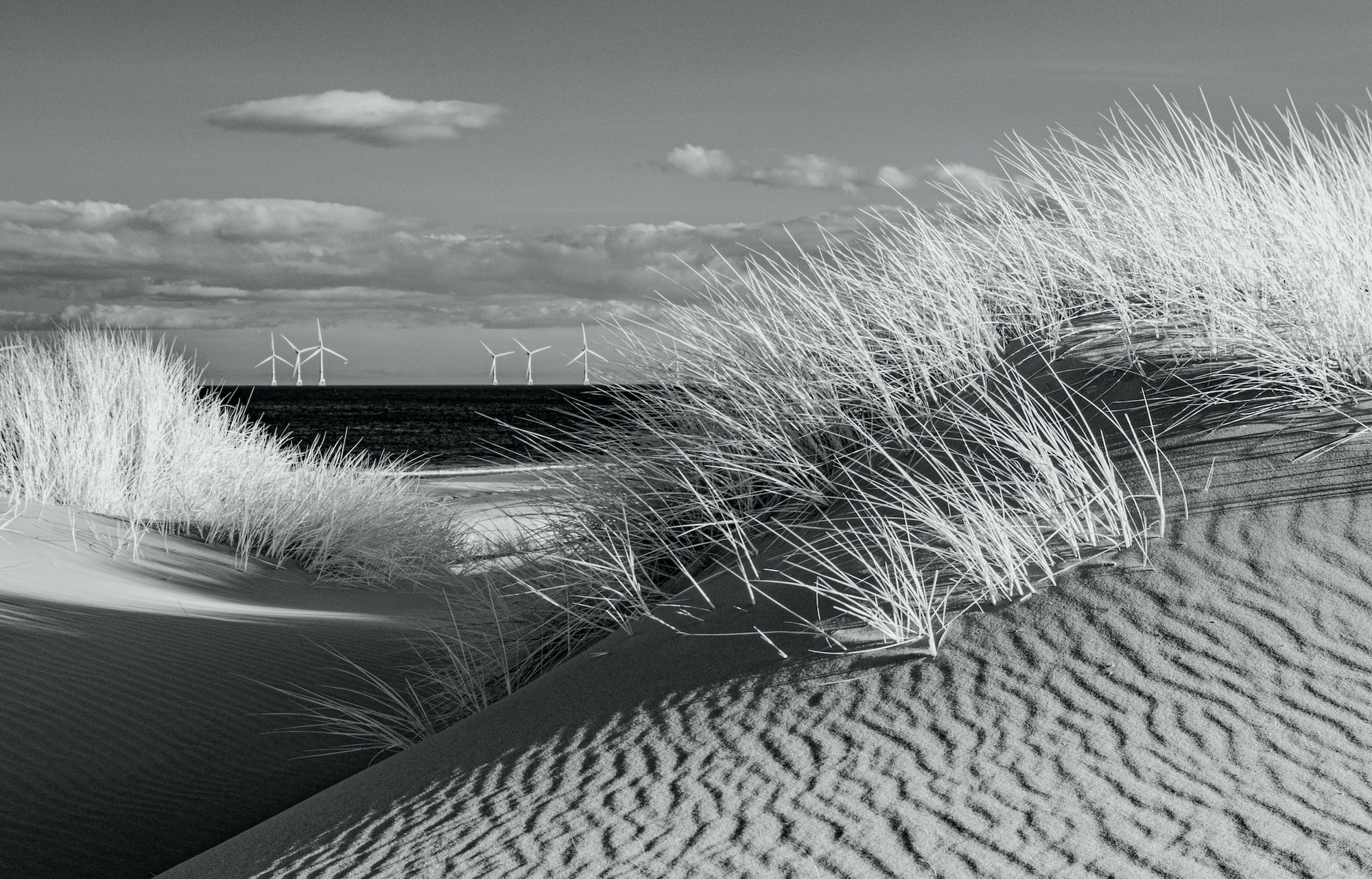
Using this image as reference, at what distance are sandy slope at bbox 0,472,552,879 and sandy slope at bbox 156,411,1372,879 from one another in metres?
0.90

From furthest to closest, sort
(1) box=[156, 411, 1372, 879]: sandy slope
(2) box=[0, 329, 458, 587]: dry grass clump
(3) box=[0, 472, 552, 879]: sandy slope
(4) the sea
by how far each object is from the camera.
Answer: (4) the sea → (2) box=[0, 329, 458, 587]: dry grass clump → (3) box=[0, 472, 552, 879]: sandy slope → (1) box=[156, 411, 1372, 879]: sandy slope

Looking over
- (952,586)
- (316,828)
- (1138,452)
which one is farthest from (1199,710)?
(316,828)

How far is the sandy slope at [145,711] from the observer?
425 centimetres

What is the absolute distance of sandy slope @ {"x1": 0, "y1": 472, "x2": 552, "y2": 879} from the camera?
425 centimetres

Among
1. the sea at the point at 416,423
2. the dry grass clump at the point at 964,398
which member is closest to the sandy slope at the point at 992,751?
the dry grass clump at the point at 964,398

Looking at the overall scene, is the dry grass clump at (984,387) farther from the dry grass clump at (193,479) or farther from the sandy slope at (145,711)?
the dry grass clump at (193,479)

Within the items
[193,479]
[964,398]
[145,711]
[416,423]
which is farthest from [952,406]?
[416,423]

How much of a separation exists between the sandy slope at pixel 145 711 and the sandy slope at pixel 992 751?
2.94ft

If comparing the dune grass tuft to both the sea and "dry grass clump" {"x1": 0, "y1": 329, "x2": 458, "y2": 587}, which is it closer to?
"dry grass clump" {"x1": 0, "y1": 329, "x2": 458, "y2": 587}

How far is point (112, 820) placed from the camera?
14.2 ft

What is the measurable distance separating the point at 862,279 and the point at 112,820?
169 inches

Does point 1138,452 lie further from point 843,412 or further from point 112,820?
point 112,820

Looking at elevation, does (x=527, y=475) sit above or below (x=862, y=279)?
below

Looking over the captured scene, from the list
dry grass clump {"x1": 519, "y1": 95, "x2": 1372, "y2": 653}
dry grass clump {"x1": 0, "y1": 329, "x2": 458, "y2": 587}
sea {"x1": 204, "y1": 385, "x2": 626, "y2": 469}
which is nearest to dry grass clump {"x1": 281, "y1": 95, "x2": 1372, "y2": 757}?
dry grass clump {"x1": 519, "y1": 95, "x2": 1372, "y2": 653}
